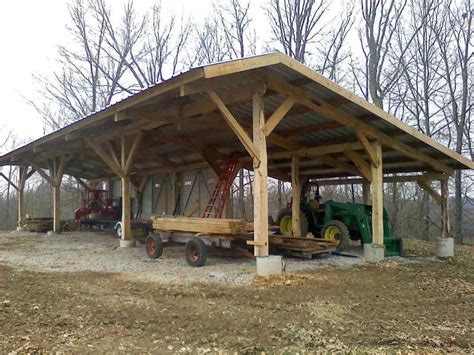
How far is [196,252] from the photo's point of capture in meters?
8.52

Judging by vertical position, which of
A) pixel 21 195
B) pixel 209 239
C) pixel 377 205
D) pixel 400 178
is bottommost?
pixel 209 239

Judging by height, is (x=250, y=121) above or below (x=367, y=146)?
above

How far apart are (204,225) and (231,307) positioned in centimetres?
347

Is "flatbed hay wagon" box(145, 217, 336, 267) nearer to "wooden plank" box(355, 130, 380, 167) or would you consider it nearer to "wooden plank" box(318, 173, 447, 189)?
"wooden plank" box(355, 130, 380, 167)

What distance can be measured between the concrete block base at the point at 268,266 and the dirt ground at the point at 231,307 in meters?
0.23

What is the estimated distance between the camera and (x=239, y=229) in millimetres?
8258

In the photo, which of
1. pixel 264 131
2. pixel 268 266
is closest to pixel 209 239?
pixel 268 266

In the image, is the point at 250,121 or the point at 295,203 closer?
the point at 250,121

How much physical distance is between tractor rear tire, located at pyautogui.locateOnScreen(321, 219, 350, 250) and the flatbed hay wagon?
1.22 m

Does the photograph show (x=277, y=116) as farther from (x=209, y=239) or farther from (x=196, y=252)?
(x=196, y=252)

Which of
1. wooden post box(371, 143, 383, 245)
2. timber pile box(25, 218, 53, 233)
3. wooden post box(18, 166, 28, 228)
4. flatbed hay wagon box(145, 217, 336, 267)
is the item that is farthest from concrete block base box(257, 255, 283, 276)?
wooden post box(18, 166, 28, 228)

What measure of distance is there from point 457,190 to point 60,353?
1945 centimetres

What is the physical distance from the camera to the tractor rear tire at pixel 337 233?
10.9 m

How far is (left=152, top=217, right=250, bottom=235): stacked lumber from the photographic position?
8195mm
